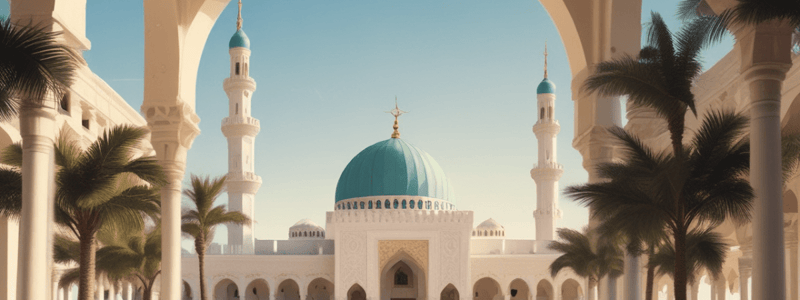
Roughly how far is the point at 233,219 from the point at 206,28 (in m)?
4.96

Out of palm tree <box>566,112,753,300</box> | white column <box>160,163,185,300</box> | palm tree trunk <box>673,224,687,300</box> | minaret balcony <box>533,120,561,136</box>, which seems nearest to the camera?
palm tree <box>566,112,753,300</box>

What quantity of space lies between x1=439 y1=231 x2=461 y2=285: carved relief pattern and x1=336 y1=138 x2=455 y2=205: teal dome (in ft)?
15.7

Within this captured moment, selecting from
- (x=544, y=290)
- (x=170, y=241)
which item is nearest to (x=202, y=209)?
(x=170, y=241)

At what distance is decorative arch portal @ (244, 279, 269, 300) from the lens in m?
36.0

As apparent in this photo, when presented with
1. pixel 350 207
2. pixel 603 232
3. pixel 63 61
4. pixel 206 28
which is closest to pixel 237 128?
pixel 350 207

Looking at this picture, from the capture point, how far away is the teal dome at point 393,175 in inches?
1500

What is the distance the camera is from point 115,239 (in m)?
14.9

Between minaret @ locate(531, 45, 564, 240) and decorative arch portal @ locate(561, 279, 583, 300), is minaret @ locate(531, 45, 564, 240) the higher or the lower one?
the higher one

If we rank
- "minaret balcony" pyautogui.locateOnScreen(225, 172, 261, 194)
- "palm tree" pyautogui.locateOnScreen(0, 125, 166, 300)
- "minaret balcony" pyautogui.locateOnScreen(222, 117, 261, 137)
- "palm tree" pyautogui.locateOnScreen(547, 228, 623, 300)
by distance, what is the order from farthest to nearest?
"minaret balcony" pyautogui.locateOnScreen(222, 117, 261, 137), "minaret balcony" pyautogui.locateOnScreen(225, 172, 261, 194), "palm tree" pyautogui.locateOnScreen(547, 228, 623, 300), "palm tree" pyautogui.locateOnScreen(0, 125, 166, 300)

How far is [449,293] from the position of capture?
119 feet

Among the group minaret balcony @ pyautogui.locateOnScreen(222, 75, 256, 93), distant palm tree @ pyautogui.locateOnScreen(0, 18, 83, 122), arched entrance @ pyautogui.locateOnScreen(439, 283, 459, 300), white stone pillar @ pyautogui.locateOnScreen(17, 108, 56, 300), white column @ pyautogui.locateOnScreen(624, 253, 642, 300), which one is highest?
minaret balcony @ pyautogui.locateOnScreen(222, 75, 256, 93)

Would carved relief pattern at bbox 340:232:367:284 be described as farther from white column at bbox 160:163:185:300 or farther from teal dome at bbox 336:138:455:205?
white column at bbox 160:163:185:300

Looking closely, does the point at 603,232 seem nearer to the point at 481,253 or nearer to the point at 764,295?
the point at 764,295

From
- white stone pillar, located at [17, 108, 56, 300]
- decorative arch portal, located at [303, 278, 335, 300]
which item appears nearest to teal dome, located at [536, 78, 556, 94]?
decorative arch portal, located at [303, 278, 335, 300]
